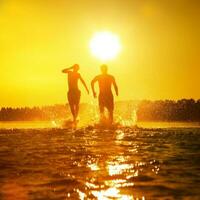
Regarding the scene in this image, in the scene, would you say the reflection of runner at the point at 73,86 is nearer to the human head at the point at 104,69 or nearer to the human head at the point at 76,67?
the human head at the point at 76,67

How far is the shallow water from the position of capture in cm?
645

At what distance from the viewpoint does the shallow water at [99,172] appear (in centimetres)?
645

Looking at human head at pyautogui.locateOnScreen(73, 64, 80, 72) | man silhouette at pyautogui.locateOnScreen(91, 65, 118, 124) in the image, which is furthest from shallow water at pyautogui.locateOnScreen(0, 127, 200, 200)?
human head at pyautogui.locateOnScreen(73, 64, 80, 72)

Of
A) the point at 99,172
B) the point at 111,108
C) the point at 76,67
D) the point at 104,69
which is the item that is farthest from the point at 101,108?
the point at 99,172

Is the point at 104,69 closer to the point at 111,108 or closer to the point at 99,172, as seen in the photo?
the point at 111,108

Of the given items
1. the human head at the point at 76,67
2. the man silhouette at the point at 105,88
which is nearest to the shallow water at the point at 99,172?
the man silhouette at the point at 105,88

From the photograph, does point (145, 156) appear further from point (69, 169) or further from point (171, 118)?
point (171, 118)

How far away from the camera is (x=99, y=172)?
26.4ft

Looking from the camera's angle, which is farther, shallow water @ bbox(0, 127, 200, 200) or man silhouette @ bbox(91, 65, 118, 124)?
man silhouette @ bbox(91, 65, 118, 124)

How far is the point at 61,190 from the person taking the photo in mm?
6648

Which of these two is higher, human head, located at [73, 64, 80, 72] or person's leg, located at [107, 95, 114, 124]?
human head, located at [73, 64, 80, 72]

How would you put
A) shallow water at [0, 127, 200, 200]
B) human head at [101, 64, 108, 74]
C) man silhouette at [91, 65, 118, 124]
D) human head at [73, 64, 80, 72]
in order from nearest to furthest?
shallow water at [0, 127, 200, 200], human head at [101, 64, 108, 74], man silhouette at [91, 65, 118, 124], human head at [73, 64, 80, 72]

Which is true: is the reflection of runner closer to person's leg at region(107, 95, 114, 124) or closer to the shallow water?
person's leg at region(107, 95, 114, 124)

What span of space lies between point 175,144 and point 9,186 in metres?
7.42
